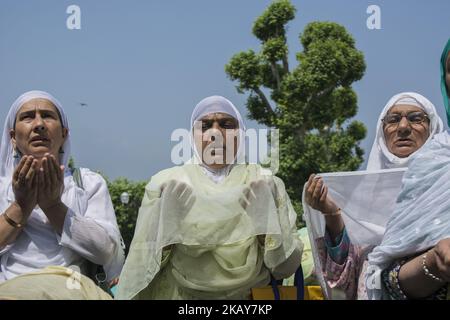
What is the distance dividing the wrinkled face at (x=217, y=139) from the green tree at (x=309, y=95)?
8931mm

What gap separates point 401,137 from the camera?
3.40 meters

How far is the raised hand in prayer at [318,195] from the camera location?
295cm

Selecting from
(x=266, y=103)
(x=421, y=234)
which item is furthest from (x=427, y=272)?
(x=266, y=103)

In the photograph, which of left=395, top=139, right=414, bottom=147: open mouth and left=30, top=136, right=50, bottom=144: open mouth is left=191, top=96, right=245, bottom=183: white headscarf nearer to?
left=30, top=136, right=50, bottom=144: open mouth

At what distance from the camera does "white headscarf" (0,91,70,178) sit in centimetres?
321

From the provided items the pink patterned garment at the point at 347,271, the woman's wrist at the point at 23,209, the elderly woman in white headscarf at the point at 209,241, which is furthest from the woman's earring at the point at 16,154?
the pink patterned garment at the point at 347,271

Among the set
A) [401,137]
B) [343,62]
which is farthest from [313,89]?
[401,137]

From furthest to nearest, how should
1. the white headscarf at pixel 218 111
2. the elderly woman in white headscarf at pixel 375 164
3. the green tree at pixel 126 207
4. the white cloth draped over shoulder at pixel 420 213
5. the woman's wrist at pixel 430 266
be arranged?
the green tree at pixel 126 207 < the white headscarf at pixel 218 111 < the elderly woman in white headscarf at pixel 375 164 < the white cloth draped over shoulder at pixel 420 213 < the woman's wrist at pixel 430 266

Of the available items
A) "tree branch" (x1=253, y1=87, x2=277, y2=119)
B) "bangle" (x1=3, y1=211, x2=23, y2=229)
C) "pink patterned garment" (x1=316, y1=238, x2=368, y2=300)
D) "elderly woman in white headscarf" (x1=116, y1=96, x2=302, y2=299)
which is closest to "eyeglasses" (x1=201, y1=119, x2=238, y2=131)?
"elderly woman in white headscarf" (x1=116, y1=96, x2=302, y2=299)

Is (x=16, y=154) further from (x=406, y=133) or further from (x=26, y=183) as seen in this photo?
(x=406, y=133)

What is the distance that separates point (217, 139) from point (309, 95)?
1014cm

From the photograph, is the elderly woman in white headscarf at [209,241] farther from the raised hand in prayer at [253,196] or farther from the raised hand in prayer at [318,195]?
the raised hand in prayer at [318,195]
